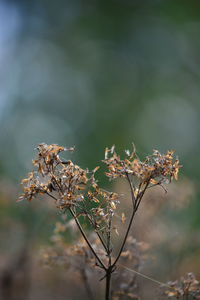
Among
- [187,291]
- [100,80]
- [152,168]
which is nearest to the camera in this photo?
[152,168]

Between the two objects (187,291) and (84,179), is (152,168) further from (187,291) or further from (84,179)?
(187,291)

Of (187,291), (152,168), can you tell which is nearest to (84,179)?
(152,168)

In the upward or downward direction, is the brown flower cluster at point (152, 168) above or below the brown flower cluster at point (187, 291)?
above

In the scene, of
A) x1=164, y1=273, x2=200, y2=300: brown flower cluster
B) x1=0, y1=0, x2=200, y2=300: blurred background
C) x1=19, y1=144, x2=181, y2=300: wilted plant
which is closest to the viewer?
x1=19, y1=144, x2=181, y2=300: wilted plant

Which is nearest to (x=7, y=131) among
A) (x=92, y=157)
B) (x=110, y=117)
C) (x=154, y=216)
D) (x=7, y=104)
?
(x=7, y=104)

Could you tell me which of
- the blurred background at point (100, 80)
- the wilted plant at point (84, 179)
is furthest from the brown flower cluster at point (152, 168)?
the blurred background at point (100, 80)

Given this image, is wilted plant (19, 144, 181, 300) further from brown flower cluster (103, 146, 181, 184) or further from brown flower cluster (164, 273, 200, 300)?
brown flower cluster (164, 273, 200, 300)

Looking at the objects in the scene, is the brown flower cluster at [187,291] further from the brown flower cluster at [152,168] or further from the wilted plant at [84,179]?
the brown flower cluster at [152,168]

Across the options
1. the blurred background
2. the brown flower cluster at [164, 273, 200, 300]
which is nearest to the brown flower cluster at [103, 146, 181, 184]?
the brown flower cluster at [164, 273, 200, 300]

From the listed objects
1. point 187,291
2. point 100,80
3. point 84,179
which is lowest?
point 187,291
